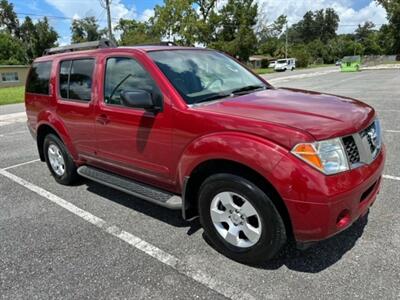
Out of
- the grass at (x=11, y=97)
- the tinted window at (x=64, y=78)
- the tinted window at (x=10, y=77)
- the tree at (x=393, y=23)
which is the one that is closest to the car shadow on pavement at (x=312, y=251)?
the tinted window at (x=64, y=78)

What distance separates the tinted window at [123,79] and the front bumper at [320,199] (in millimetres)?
1656

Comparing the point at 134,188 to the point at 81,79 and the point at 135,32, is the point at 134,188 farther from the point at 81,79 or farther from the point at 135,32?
the point at 135,32

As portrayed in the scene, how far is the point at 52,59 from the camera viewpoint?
5051mm

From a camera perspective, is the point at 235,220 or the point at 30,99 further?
the point at 30,99

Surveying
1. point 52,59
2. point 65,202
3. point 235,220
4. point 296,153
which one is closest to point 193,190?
point 235,220

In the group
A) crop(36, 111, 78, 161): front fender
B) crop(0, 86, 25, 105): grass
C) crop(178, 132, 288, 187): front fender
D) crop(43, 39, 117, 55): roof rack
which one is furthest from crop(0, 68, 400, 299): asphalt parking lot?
crop(0, 86, 25, 105): grass

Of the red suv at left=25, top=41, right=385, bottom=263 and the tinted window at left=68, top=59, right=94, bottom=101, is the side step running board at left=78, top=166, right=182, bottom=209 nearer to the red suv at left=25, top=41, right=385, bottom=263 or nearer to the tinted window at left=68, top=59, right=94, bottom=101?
the red suv at left=25, top=41, right=385, bottom=263

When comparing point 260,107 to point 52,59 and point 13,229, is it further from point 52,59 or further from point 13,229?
point 52,59

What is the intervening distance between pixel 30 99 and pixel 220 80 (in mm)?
3374

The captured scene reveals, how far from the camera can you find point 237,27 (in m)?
55.7

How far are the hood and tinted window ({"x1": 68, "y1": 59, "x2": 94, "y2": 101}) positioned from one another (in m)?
1.77

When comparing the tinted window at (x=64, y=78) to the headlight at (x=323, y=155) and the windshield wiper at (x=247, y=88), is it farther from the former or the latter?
the headlight at (x=323, y=155)

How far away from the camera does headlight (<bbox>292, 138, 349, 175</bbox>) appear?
251 cm

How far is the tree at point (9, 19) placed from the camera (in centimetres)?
7844
